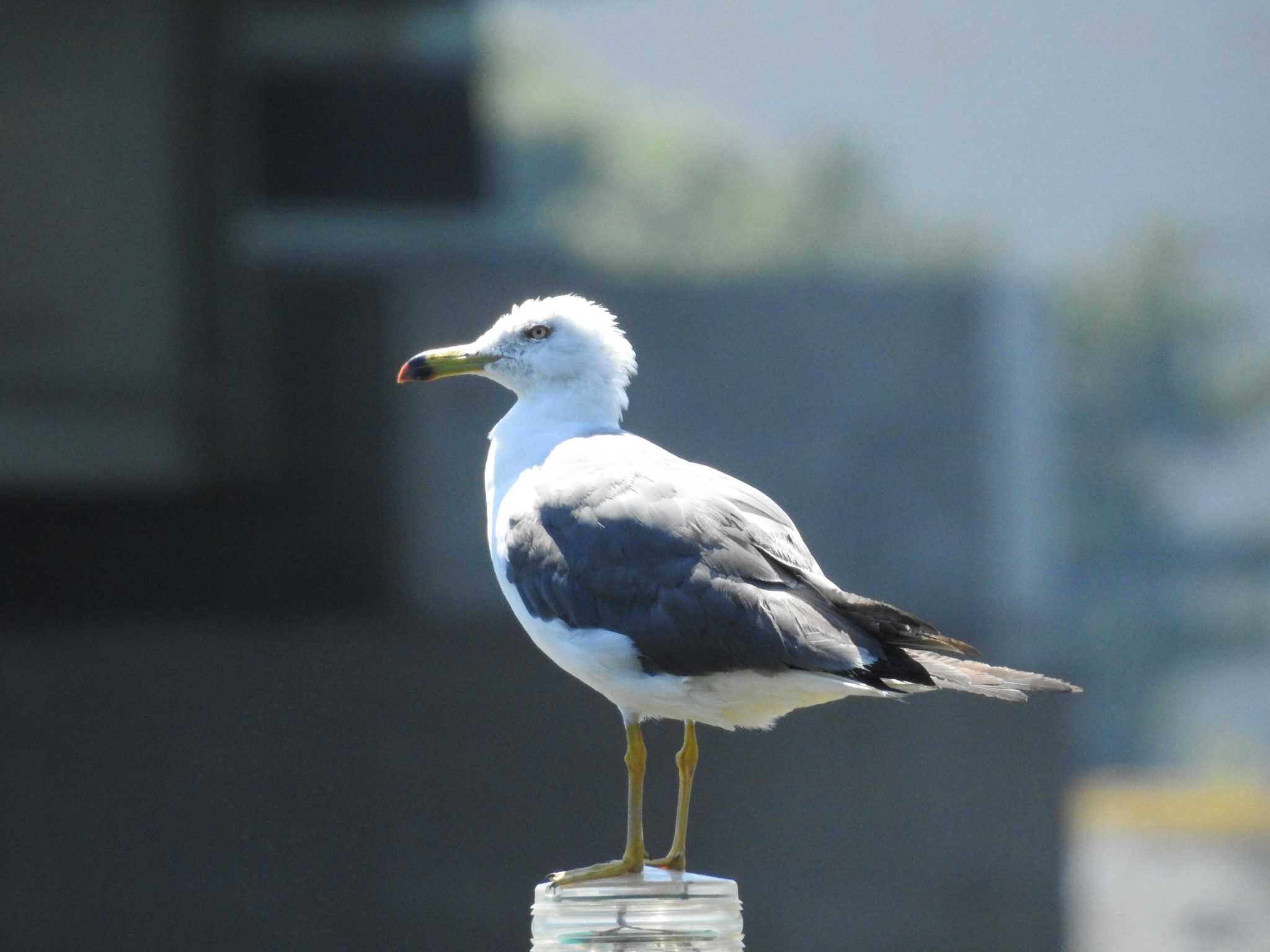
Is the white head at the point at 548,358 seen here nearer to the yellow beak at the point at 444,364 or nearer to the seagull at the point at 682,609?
the yellow beak at the point at 444,364

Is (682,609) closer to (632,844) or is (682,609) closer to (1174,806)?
(632,844)

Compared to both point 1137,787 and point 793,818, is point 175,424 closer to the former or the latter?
point 793,818

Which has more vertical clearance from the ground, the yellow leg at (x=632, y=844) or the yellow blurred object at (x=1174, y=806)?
the yellow leg at (x=632, y=844)

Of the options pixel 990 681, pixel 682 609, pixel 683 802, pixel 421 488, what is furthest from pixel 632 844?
pixel 421 488

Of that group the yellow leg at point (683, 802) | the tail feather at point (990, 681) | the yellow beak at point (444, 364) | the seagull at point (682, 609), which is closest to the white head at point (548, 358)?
the yellow beak at point (444, 364)

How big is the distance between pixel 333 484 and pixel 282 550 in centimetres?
28

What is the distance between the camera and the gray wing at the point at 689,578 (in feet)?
6.16

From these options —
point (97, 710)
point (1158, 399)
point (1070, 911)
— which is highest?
point (1158, 399)

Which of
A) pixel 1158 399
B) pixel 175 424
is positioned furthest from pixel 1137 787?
pixel 175 424

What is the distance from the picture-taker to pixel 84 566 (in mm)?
5945

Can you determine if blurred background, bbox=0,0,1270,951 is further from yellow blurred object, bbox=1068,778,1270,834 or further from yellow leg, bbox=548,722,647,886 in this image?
yellow leg, bbox=548,722,647,886

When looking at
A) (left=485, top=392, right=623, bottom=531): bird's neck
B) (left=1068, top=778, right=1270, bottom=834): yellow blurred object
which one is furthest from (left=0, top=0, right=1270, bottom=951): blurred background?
(left=485, top=392, right=623, bottom=531): bird's neck

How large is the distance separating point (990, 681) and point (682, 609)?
357 mm

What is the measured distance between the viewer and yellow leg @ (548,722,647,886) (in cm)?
195
